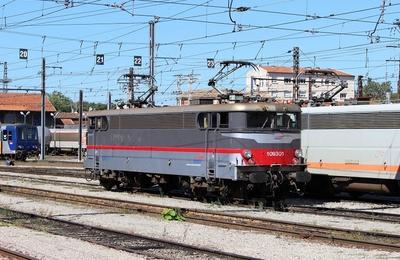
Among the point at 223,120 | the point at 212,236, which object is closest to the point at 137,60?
the point at 223,120

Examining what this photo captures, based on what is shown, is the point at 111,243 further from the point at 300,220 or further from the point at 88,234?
the point at 300,220

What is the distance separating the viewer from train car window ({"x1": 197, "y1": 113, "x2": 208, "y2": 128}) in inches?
749

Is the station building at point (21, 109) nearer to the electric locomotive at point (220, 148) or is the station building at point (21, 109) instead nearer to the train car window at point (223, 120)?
the electric locomotive at point (220, 148)

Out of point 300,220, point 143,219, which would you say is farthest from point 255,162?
point 143,219

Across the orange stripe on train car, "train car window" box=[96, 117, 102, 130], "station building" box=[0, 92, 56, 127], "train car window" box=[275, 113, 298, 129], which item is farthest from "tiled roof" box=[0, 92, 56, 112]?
"train car window" box=[275, 113, 298, 129]

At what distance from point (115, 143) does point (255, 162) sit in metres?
7.19

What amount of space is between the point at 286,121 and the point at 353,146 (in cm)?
285

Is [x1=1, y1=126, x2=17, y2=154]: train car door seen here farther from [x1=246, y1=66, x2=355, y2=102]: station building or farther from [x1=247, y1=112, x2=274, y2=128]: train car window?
[x1=247, y1=112, x2=274, y2=128]: train car window

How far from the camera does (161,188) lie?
22.2 m

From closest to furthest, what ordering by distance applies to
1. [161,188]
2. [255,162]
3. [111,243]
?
[111,243] → [255,162] → [161,188]

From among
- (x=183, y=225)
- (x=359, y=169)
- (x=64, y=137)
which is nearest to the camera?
(x=183, y=225)

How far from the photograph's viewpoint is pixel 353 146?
66.1 feet

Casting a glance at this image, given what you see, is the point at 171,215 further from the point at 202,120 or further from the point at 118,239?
the point at 202,120

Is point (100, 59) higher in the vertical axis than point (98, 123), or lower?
higher
